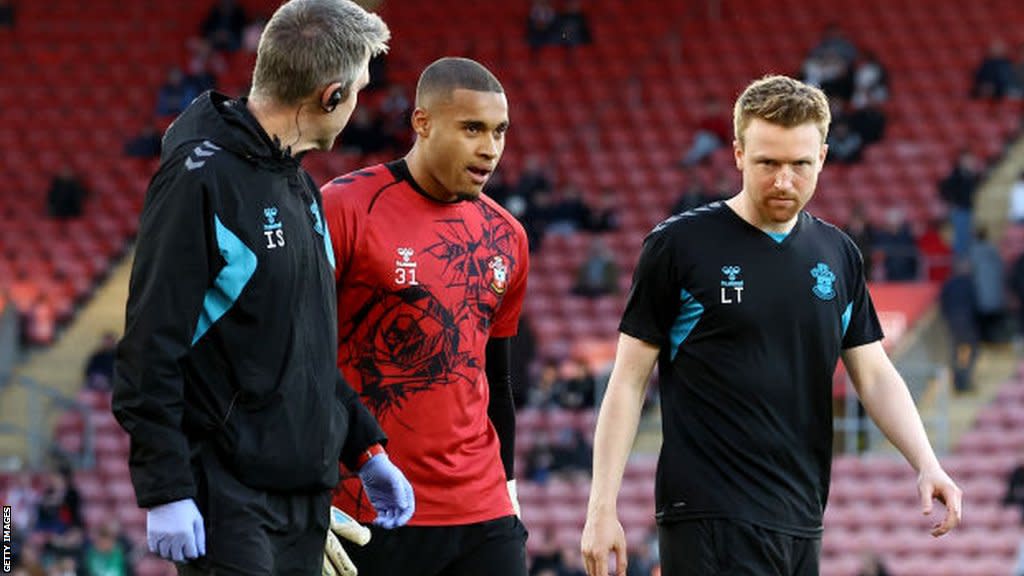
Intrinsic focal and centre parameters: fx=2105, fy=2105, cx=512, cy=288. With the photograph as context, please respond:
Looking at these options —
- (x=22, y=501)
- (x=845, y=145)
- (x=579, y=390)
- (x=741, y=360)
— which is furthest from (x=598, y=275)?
(x=741, y=360)

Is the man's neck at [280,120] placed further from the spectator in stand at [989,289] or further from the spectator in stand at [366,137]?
the spectator in stand at [366,137]

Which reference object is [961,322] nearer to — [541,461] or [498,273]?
[541,461]

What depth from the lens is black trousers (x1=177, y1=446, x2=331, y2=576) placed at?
14.3 feet

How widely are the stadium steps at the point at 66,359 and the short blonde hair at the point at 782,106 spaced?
14.9 metres

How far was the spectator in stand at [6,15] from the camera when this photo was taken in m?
26.3

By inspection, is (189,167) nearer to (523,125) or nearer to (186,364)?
(186,364)

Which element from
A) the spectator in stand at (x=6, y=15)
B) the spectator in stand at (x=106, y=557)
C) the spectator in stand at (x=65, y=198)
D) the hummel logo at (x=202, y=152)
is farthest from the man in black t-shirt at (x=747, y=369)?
the spectator in stand at (x=6, y=15)

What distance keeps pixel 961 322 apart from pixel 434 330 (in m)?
12.8

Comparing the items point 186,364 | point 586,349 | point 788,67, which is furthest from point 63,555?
point 186,364

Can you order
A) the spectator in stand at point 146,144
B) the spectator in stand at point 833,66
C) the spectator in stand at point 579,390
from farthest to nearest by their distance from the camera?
the spectator in stand at point 146,144
the spectator in stand at point 833,66
the spectator in stand at point 579,390

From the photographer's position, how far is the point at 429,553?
568 cm

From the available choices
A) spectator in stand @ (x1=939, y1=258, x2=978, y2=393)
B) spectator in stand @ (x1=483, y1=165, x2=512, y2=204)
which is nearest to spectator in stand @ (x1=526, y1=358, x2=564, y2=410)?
spectator in stand @ (x1=483, y1=165, x2=512, y2=204)

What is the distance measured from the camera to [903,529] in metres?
16.3

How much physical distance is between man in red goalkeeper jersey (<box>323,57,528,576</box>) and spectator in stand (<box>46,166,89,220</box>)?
17.6 m
